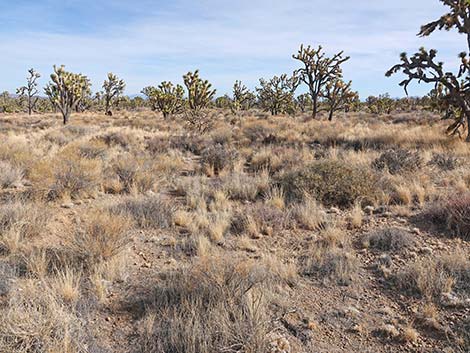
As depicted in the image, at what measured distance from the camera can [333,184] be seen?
7.28m

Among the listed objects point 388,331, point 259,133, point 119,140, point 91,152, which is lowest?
point 388,331

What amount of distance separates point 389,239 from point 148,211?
3819mm

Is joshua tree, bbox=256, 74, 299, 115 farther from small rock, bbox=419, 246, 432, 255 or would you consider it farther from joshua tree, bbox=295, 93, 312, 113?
small rock, bbox=419, 246, 432, 255

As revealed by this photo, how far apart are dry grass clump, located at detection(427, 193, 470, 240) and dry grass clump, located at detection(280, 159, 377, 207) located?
50.9 inches

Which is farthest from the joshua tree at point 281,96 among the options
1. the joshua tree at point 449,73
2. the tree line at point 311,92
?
the joshua tree at point 449,73

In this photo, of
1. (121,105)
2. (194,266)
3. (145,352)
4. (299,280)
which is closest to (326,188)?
(299,280)

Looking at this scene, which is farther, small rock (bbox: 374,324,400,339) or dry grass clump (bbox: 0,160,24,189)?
dry grass clump (bbox: 0,160,24,189)

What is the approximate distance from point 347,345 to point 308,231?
2723mm

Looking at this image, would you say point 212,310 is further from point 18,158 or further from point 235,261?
point 18,158

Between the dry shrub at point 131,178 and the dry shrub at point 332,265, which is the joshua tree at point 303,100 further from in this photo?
the dry shrub at point 332,265

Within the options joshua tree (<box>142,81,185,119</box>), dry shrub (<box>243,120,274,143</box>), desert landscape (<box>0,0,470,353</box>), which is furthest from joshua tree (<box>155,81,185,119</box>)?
desert landscape (<box>0,0,470,353</box>)

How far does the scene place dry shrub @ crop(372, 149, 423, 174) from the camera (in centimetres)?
908

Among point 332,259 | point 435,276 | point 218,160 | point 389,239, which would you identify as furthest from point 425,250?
point 218,160

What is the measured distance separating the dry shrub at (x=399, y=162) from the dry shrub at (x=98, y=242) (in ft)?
21.6
